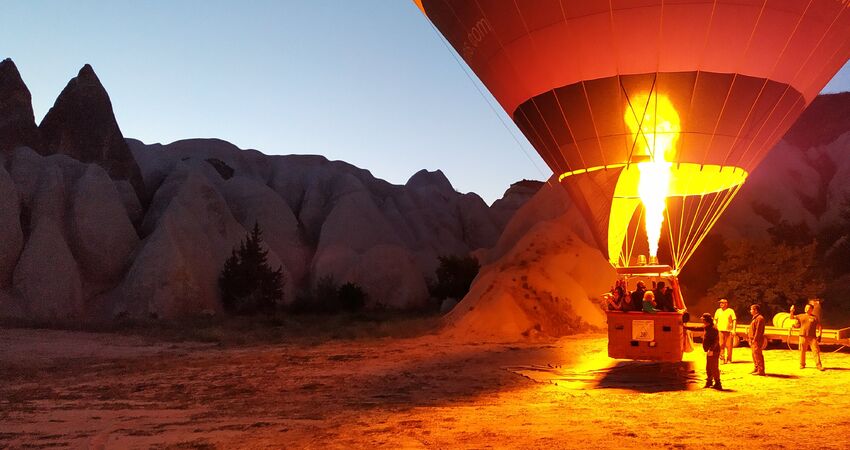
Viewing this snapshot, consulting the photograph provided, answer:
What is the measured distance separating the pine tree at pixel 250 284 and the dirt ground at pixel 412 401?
20.9 m

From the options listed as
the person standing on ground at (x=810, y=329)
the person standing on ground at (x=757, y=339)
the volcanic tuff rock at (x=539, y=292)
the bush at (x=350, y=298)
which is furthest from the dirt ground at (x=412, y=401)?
the bush at (x=350, y=298)

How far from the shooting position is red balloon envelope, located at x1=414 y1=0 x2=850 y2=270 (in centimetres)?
1191

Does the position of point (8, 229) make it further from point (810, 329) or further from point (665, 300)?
point (810, 329)

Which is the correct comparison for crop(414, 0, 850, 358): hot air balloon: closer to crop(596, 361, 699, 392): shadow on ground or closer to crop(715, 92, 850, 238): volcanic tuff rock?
crop(596, 361, 699, 392): shadow on ground

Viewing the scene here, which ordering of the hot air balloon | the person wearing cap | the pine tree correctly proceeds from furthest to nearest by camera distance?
1. the pine tree
2. the hot air balloon
3. the person wearing cap

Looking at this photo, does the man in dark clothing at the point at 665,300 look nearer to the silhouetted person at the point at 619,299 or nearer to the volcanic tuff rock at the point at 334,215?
the silhouetted person at the point at 619,299

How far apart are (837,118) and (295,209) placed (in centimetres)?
6332

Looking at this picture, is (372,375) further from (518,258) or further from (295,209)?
(295,209)

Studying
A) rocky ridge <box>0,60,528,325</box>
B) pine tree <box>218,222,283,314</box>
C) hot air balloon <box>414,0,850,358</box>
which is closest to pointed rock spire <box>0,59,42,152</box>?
rocky ridge <box>0,60,528,325</box>

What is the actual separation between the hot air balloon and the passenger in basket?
1.22 m

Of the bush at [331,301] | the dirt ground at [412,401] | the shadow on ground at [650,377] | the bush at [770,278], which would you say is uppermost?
the bush at [770,278]

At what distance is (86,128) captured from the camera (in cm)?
4478

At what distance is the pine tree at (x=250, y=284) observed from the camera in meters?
38.3

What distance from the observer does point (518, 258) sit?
25.8m
